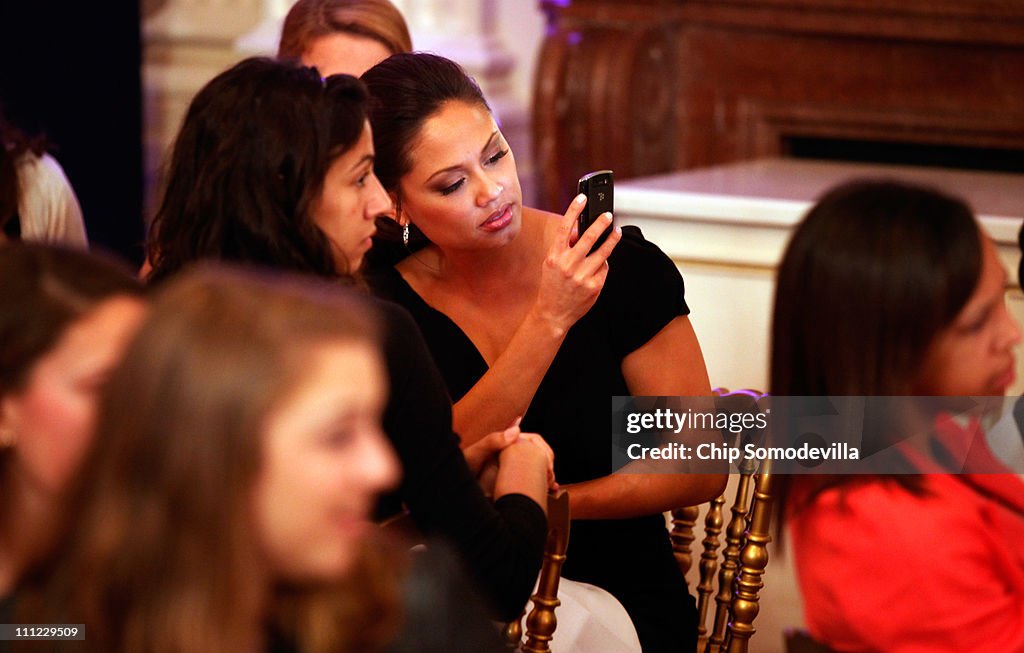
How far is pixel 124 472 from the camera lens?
86 cm

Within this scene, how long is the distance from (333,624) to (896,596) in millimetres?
542

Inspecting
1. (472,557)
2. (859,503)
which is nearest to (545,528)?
(472,557)

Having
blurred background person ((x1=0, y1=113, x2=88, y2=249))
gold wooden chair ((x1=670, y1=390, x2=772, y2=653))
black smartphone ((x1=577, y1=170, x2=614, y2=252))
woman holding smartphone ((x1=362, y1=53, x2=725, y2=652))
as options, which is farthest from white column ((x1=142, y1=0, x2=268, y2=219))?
gold wooden chair ((x1=670, y1=390, x2=772, y2=653))

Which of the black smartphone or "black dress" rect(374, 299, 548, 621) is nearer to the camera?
"black dress" rect(374, 299, 548, 621)

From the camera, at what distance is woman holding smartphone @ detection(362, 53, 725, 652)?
183 cm

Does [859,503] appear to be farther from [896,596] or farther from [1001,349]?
[1001,349]

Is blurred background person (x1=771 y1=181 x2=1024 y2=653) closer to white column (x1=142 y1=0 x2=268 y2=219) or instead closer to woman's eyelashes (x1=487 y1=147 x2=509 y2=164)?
woman's eyelashes (x1=487 y1=147 x2=509 y2=164)

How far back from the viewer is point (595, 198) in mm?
1810

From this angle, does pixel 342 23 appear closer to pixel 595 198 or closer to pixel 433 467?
pixel 595 198

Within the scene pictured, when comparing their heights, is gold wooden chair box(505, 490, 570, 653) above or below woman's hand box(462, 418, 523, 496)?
below

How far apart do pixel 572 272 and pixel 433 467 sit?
0.49 metres

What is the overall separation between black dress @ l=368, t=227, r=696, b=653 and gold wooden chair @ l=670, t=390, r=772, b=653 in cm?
4

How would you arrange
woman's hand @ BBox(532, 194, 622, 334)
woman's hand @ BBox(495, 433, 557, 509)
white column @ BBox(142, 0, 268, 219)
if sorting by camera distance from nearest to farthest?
woman's hand @ BBox(495, 433, 557, 509) < woman's hand @ BBox(532, 194, 622, 334) < white column @ BBox(142, 0, 268, 219)

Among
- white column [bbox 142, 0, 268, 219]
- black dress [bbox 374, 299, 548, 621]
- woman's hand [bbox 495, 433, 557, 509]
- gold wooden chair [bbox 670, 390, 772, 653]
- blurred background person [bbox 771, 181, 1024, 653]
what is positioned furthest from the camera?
white column [bbox 142, 0, 268, 219]
